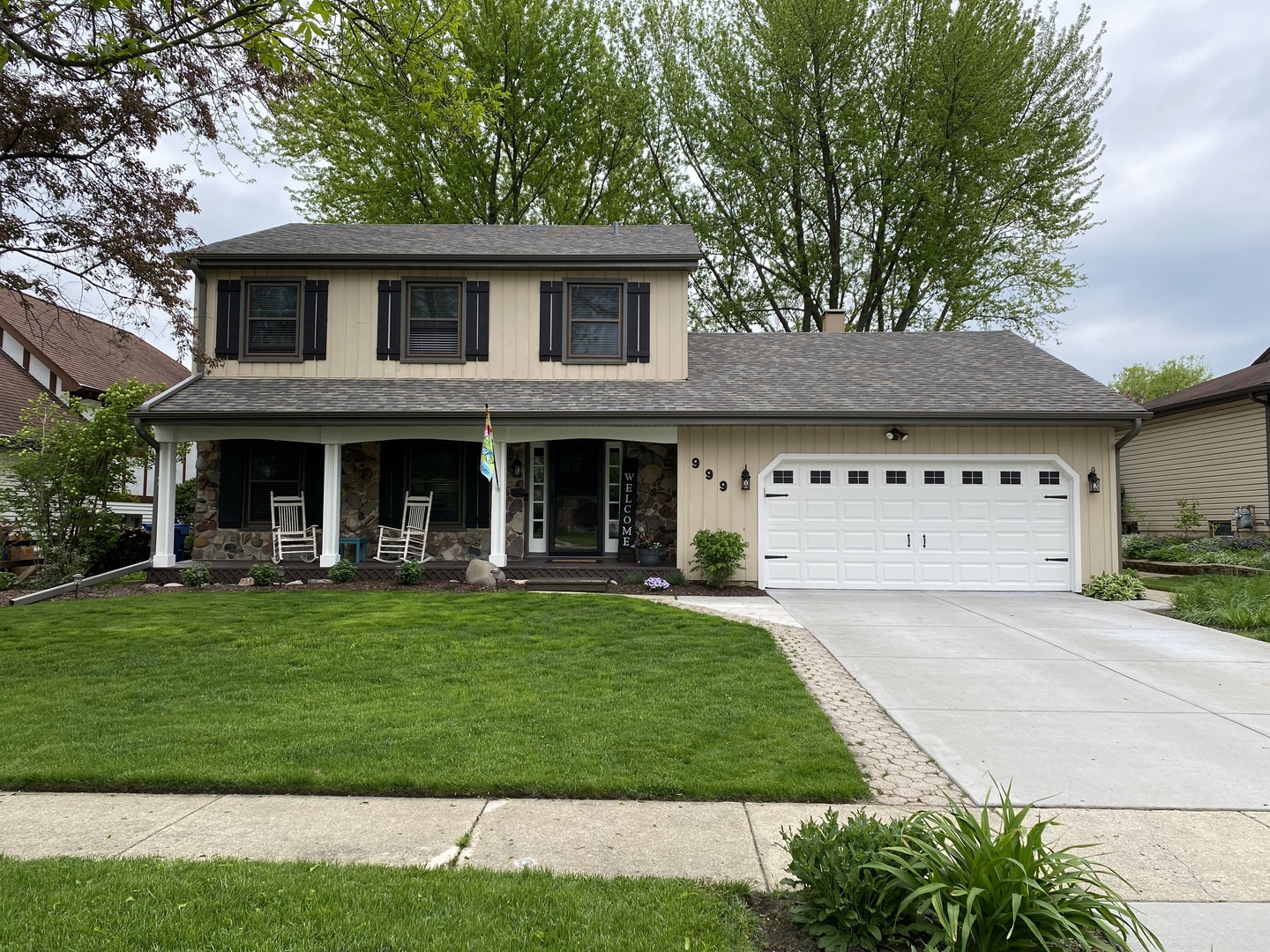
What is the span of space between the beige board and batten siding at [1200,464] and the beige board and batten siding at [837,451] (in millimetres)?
6722

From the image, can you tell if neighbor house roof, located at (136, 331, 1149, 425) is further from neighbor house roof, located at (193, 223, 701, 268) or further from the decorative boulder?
the decorative boulder

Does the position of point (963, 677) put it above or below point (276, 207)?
below

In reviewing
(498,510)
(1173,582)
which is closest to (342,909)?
(498,510)

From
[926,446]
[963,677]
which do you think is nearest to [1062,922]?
[963,677]

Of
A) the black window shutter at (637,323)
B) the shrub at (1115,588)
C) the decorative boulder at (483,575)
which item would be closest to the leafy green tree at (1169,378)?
the shrub at (1115,588)

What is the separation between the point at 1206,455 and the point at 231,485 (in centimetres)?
2031

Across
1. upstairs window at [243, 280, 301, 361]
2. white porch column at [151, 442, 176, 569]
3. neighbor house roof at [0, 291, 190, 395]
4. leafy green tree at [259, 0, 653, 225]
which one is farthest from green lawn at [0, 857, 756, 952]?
neighbor house roof at [0, 291, 190, 395]

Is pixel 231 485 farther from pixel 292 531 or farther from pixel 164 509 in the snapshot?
pixel 292 531

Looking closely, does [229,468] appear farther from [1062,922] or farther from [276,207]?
[276,207]

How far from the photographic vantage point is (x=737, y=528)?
36.2ft

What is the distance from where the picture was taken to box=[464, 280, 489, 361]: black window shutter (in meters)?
12.0

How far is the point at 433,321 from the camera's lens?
39.3 feet

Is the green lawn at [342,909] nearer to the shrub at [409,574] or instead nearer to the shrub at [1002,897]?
the shrub at [1002,897]

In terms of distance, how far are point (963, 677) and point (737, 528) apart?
5.26 metres
